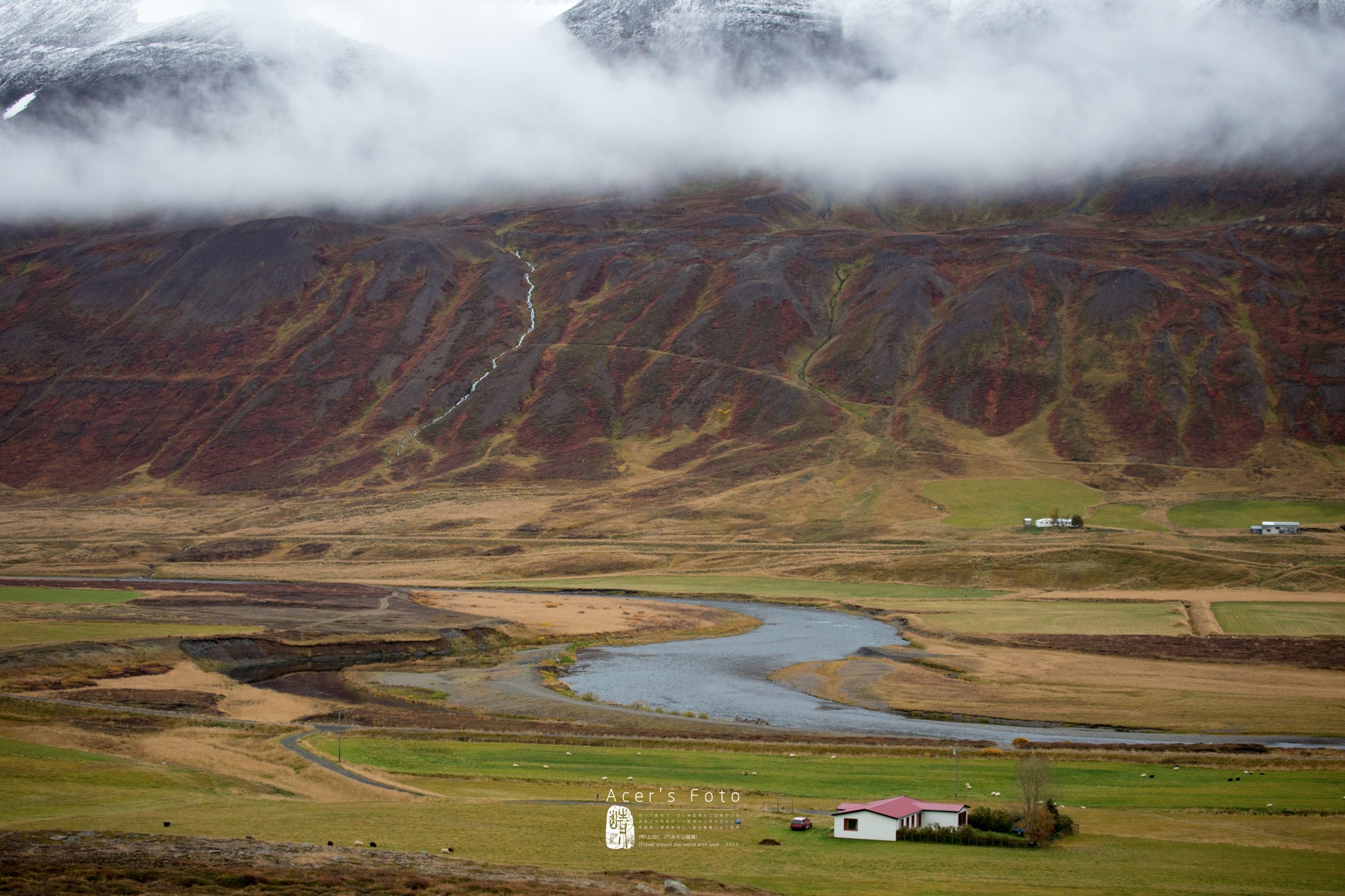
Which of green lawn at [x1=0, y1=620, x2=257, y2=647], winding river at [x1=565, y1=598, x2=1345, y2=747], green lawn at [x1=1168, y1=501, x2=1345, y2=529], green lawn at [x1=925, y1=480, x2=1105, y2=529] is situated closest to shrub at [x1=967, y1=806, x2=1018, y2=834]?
winding river at [x1=565, y1=598, x2=1345, y2=747]

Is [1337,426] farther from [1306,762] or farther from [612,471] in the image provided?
[1306,762]

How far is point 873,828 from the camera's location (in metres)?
31.3

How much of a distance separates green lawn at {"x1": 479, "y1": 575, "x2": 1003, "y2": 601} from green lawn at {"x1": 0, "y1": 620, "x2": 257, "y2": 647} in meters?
41.4

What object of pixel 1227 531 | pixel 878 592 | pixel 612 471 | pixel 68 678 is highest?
pixel 612 471

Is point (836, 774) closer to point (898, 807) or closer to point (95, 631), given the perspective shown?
point (898, 807)

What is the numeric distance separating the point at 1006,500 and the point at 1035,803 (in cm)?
10934

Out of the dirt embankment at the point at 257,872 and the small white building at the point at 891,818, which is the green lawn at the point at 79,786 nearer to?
the dirt embankment at the point at 257,872

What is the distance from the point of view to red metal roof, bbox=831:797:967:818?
31355 mm

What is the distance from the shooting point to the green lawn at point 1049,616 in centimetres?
7925

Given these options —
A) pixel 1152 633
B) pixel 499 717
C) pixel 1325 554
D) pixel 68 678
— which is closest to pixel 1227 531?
pixel 1325 554

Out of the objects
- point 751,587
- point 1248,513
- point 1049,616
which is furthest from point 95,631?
point 1248,513

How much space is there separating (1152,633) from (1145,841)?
4879 centimetres

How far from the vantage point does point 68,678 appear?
2242 inches

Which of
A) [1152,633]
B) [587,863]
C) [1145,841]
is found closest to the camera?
[587,863]
